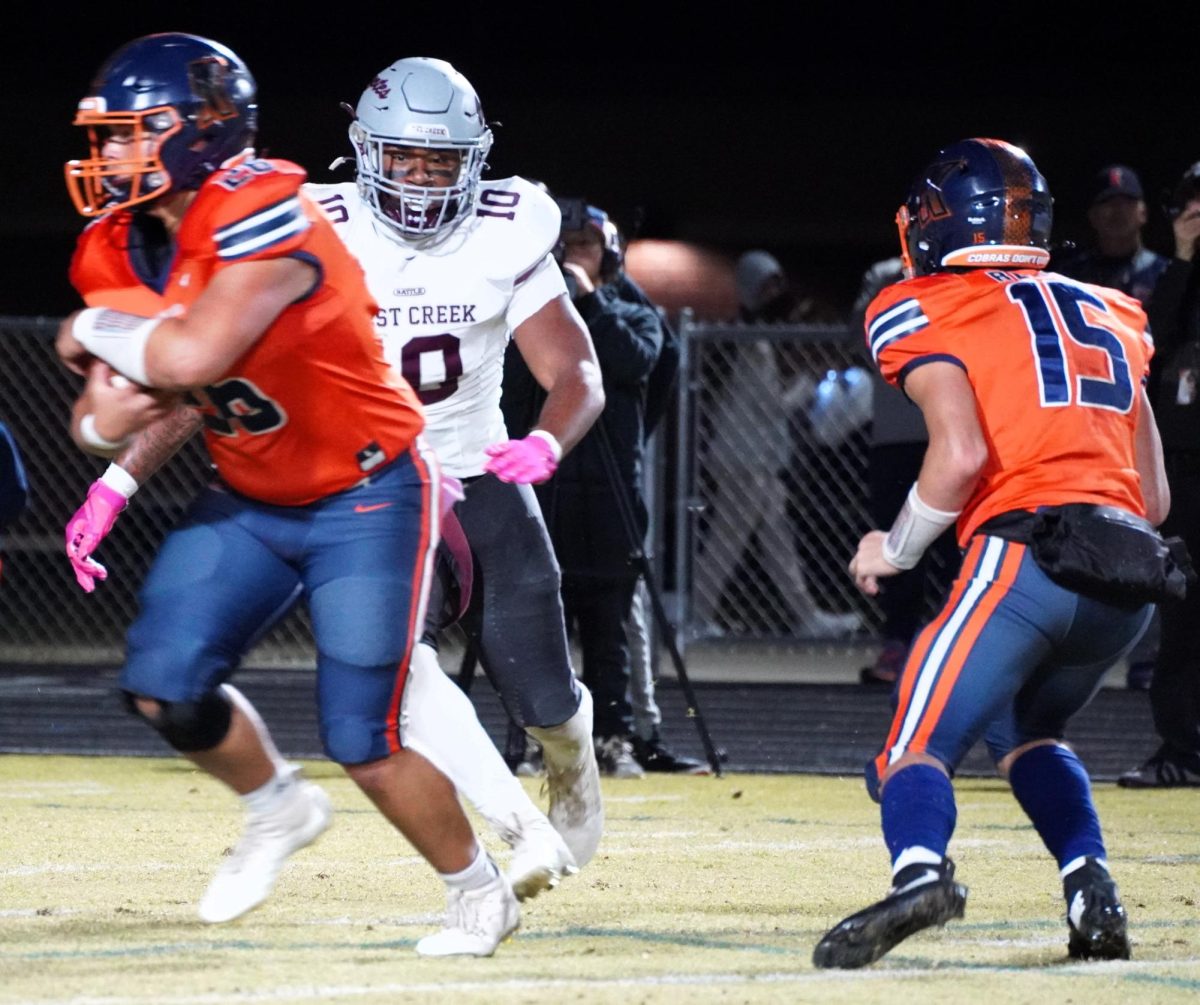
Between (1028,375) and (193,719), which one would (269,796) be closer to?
(193,719)

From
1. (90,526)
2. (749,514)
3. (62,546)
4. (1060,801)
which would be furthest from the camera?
(62,546)

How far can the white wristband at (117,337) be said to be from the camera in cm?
372

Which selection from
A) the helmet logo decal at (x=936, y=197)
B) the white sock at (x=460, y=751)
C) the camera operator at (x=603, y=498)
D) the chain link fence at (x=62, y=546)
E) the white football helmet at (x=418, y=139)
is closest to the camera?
the helmet logo decal at (x=936, y=197)

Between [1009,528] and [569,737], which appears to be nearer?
[1009,528]

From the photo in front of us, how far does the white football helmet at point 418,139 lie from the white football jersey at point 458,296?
6 centimetres

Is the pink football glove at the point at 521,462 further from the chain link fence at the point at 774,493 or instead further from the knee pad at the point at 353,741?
the chain link fence at the point at 774,493

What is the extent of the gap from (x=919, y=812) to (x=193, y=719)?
130 cm

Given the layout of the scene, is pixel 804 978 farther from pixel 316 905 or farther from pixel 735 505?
pixel 735 505

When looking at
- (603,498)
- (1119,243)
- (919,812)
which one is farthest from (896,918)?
(1119,243)

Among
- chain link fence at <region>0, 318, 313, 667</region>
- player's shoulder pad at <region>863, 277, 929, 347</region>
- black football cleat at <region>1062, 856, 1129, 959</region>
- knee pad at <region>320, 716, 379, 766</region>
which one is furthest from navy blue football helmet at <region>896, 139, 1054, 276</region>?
chain link fence at <region>0, 318, 313, 667</region>

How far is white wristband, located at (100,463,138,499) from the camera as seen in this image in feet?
14.5

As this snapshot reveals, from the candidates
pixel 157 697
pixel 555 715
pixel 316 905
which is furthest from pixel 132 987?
pixel 555 715

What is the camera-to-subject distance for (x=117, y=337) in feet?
12.3

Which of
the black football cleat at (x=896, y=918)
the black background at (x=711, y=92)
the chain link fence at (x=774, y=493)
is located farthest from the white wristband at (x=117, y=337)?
the black background at (x=711, y=92)
